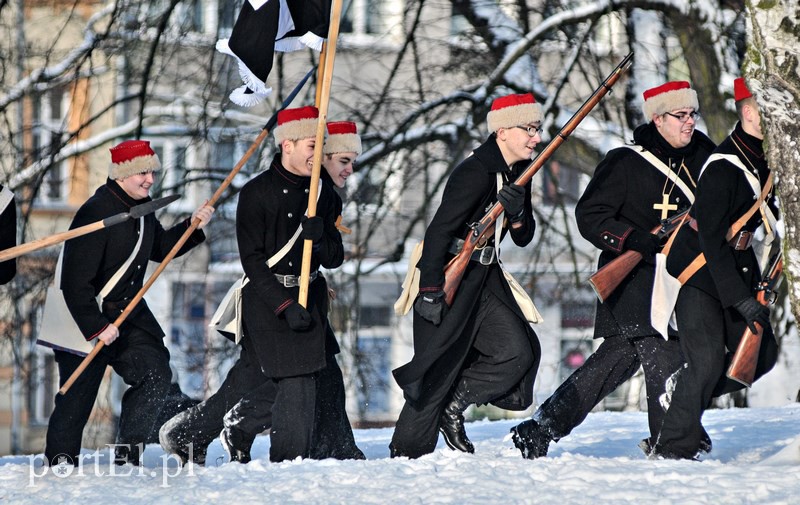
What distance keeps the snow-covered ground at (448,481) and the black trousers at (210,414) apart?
17cm

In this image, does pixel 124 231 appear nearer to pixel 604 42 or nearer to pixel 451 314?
pixel 451 314

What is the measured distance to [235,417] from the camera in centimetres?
761

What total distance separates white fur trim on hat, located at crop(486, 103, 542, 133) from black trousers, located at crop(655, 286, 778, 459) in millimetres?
1035

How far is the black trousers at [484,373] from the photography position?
7.20 meters

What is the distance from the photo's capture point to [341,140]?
7.77 metres

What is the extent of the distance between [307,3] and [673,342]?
8.22 ft

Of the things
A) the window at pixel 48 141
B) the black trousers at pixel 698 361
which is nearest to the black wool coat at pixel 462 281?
the black trousers at pixel 698 361

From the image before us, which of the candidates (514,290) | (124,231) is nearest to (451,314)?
(514,290)

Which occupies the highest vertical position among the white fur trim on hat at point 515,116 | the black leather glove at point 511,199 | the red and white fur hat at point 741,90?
the red and white fur hat at point 741,90

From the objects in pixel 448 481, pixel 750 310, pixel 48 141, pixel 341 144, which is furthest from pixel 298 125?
pixel 48 141

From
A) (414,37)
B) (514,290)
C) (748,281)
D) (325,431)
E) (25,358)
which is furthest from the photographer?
(25,358)

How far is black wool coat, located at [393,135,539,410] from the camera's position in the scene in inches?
279

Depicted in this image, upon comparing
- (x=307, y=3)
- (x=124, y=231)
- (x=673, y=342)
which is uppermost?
(x=307, y=3)

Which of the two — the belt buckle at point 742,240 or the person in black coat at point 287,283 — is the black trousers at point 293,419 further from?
the belt buckle at point 742,240
